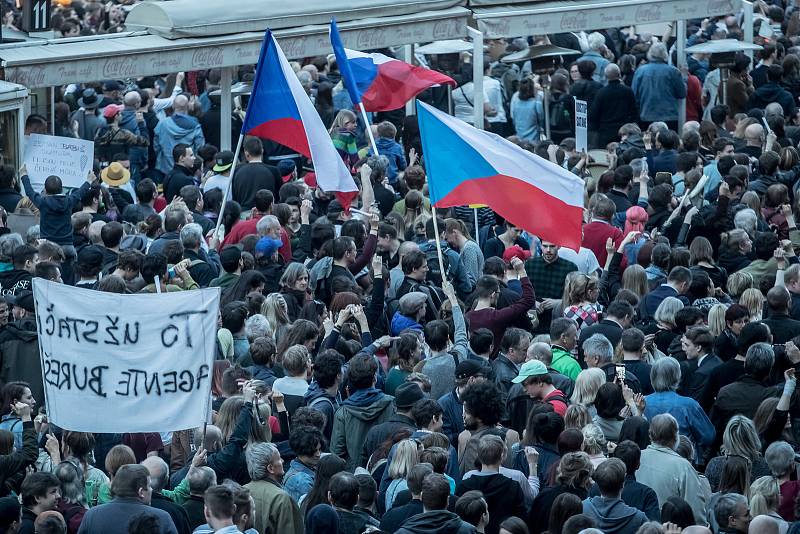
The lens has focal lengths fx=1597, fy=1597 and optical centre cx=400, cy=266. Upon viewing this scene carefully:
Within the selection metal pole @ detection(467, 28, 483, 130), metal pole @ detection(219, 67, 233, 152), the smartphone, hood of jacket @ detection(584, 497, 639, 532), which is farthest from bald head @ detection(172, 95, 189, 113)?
hood of jacket @ detection(584, 497, 639, 532)

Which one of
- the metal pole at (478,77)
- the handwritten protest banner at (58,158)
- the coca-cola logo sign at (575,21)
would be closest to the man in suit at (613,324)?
the handwritten protest banner at (58,158)

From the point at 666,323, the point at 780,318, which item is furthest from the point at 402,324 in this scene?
the point at 780,318

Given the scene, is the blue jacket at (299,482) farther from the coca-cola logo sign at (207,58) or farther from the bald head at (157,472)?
the coca-cola logo sign at (207,58)

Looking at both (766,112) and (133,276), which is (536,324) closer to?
(133,276)

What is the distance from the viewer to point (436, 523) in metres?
7.69

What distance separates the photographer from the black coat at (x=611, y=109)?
19516mm

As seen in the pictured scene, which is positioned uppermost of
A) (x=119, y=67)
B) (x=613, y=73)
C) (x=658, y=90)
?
(x=119, y=67)

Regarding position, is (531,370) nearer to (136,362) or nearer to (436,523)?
(436,523)

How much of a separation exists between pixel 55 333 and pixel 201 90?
1358cm

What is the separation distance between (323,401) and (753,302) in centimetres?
355

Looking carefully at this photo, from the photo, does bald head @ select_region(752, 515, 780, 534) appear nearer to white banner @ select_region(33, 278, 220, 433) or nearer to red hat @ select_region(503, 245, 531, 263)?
white banner @ select_region(33, 278, 220, 433)

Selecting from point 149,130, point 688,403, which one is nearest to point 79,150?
point 149,130

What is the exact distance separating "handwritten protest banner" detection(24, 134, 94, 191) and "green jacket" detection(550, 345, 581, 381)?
5.92m

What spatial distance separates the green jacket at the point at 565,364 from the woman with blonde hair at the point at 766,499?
86.8 inches
